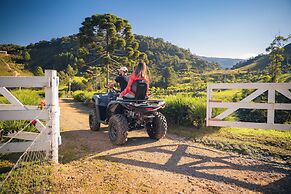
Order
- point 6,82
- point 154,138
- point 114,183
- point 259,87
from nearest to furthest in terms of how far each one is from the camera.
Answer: point 114,183, point 6,82, point 259,87, point 154,138

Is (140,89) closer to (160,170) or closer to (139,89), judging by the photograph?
(139,89)

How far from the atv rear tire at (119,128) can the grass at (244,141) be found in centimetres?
190

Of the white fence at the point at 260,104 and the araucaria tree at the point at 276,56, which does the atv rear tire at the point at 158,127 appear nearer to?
the white fence at the point at 260,104

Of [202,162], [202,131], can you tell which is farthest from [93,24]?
[202,162]

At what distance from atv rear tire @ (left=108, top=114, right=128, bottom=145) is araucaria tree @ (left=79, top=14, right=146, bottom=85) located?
13.1 m

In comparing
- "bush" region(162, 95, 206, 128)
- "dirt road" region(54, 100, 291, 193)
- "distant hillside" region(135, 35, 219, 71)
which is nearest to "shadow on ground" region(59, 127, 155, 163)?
"dirt road" region(54, 100, 291, 193)

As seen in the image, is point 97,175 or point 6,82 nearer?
point 97,175

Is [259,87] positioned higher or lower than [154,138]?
higher

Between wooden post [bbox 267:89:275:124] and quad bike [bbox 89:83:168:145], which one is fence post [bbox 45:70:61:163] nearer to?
quad bike [bbox 89:83:168:145]

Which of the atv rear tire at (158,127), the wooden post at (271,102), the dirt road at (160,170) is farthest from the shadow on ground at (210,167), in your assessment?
the wooden post at (271,102)

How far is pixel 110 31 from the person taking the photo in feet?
56.3

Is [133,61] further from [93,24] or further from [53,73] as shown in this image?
[53,73]

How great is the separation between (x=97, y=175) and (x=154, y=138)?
8.04 feet

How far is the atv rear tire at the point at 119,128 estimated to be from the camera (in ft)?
16.1
